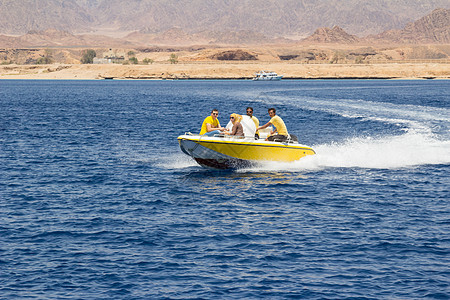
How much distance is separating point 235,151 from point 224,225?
24.8 ft

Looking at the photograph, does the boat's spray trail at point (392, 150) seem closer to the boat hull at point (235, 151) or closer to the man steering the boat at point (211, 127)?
the boat hull at point (235, 151)

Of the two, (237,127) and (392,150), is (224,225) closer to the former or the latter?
(237,127)

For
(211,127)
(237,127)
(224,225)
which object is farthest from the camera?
(211,127)

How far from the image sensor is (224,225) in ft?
61.7

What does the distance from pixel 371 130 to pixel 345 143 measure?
10.5 m

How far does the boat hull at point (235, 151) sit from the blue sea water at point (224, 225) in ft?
2.09

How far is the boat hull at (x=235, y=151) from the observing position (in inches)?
1006

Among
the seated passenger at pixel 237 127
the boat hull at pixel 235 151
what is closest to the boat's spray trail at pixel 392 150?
the boat hull at pixel 235 151

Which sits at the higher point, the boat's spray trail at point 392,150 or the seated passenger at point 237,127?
the seated passenger at point 237,127

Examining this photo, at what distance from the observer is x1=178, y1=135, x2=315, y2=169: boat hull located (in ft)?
83.8

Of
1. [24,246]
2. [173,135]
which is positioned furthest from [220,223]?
[173,135]

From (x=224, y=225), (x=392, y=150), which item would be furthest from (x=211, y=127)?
(x=392, y=150)

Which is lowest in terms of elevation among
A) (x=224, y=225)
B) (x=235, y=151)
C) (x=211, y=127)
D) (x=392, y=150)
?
(x=224, y=225)

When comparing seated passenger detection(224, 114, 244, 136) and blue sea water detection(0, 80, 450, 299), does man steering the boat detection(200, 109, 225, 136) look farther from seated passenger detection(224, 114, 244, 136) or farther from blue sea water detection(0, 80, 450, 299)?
blue sea water detection(0, 80, 450, 299)
